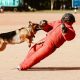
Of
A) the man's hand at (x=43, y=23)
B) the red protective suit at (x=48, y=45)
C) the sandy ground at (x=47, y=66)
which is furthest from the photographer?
the man's hand at (x=43, y=23)

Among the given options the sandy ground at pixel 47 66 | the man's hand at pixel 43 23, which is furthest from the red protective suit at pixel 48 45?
the sandy ground at pixel 47 66

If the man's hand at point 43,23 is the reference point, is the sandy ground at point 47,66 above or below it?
below

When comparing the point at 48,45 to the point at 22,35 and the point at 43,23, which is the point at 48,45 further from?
the point at 22,35

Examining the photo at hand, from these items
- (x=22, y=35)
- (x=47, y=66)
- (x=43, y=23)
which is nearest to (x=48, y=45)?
(x=43, y=23)

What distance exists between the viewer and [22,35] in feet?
38.5

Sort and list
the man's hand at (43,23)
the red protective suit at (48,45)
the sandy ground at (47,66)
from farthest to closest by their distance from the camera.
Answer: the man's hand at (43,23) < the red protective suit at (48,45) < the sandy ground at (47,66)

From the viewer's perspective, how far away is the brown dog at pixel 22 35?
11680 mm

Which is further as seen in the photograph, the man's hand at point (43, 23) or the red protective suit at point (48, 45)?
the man's hand at point (43, 23)

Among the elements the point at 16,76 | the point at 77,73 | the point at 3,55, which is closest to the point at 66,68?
the point at 77,73

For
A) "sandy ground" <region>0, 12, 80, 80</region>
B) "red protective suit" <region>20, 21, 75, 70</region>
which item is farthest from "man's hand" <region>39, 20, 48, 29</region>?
"sandy ground" <region>0, 12, 80, 80</region>

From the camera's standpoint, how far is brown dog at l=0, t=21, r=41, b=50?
1168cm

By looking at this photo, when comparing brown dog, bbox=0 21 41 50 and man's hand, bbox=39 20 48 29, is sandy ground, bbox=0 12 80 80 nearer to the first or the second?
brown dog, bbox=0 21 41 50

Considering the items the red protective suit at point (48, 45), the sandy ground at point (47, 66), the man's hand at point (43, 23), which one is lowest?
the sandy ground at point (47, 66)

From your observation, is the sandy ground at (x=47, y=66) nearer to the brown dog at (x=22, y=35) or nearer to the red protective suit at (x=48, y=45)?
the red protective suit at (x=48, y=45)
